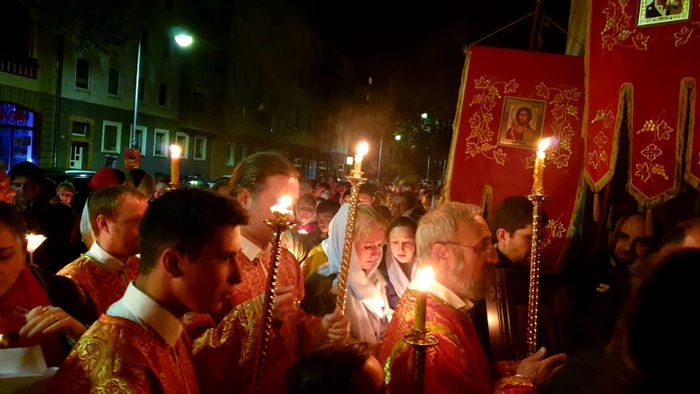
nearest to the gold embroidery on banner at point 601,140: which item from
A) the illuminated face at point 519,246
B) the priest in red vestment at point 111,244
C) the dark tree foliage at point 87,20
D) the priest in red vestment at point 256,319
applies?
the illuminated face at point 519,246

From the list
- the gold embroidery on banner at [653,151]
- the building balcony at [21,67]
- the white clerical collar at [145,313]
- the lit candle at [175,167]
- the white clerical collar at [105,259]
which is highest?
the building balcony at [21,67]

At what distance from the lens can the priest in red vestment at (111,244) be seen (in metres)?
3.58

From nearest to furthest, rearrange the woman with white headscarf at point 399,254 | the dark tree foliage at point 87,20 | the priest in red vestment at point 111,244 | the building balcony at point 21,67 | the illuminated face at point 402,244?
the priest in red vestment at point 111,244 < the woman with white headscarf at point 399,254 < the illuminated face at point 402,244 < the building balcony at point 21,67 < the dark tree foliage at point 87,20

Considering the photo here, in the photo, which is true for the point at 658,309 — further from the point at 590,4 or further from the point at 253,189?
the point at 590,4

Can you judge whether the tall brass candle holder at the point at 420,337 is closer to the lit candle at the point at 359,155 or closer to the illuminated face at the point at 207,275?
the illuminated face at the point at 207,275

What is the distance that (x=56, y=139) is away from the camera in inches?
1019

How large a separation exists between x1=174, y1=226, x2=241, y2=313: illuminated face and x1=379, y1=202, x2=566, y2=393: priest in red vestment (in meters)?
1.05

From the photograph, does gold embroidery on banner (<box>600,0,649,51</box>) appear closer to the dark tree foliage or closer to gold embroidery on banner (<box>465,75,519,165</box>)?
gold embroidery on banner (<box>465,75,519,165</box>)

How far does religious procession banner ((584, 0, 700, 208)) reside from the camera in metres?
4.93

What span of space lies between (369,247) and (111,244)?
1.85m

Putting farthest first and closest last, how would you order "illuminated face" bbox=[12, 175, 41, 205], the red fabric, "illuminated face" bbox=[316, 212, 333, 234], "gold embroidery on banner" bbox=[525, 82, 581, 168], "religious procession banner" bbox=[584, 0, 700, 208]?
"illuminated face" bbox=[316, 212, 333, 234]
"illuminated face" bbox=[12, 175, 41, 205]
"gold embroidery on banner" bbox=[525, 82, 581, 168]
"religious procession banner" bbox=[584, 0, 700, 208]
the red fabric

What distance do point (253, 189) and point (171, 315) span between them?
144cm

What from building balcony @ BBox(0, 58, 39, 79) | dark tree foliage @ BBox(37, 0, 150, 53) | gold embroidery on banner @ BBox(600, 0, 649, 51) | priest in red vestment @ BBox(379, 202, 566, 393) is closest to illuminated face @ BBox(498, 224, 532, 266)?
priest in red vestment @ BBox(379, 202, 566, 393)

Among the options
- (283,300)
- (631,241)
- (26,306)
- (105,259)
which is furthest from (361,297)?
(631,241)
